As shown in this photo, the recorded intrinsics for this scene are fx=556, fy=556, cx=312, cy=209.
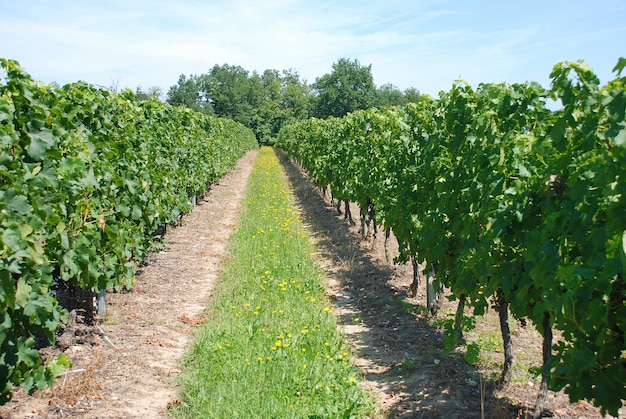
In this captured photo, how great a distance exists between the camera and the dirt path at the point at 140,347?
178 inches

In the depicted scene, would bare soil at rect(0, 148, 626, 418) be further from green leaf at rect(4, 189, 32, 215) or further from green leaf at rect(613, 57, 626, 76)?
green leaf at rect(613, 57, 626, 76)

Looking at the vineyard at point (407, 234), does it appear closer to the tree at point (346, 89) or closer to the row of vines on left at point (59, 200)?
the row of vines on left at point (59, 200)

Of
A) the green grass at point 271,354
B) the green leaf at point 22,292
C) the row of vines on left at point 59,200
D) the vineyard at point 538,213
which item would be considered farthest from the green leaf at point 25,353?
the vineyard at point 538,213

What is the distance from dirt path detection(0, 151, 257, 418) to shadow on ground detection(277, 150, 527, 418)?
191 cm

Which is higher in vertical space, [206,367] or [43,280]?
[43,280]

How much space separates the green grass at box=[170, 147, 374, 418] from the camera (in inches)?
180

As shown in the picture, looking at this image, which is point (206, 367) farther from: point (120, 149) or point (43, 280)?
point (120, 149)

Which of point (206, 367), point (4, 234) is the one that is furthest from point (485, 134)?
point (4, 234)

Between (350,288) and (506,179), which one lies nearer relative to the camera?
(506,179)

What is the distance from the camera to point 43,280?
164 inches

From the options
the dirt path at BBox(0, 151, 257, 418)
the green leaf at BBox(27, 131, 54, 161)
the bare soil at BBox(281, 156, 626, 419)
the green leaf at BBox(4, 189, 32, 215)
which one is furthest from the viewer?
the bare soil at BBox(281, 156, 626, 419)

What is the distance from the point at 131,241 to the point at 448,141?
13.3ft

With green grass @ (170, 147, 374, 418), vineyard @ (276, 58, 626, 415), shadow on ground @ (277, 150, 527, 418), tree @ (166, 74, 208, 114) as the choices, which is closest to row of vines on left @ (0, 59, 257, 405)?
green grass @ (170, 147, 374, 418)

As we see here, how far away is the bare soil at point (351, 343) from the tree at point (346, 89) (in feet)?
229
